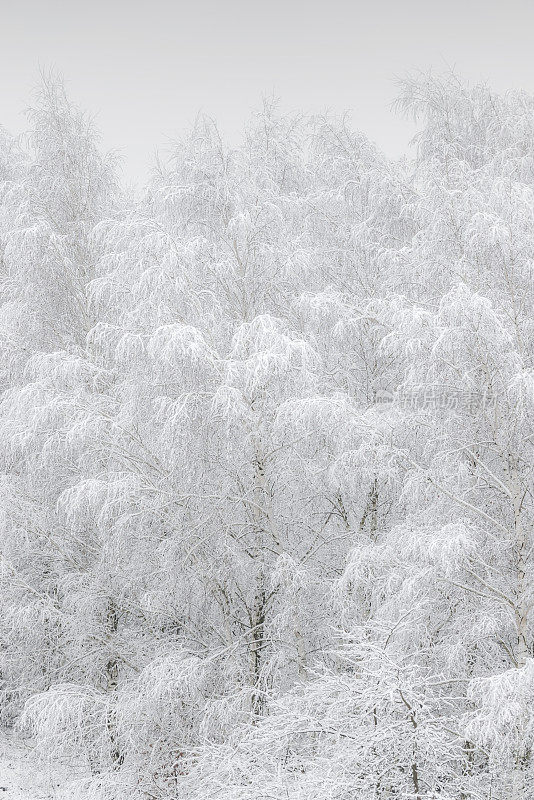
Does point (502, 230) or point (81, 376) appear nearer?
point (502, 230)

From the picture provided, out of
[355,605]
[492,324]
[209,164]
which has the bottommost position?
[355,605]

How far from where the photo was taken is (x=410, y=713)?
→ 4.01m

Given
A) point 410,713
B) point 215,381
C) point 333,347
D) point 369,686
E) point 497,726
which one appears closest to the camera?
point 410,713

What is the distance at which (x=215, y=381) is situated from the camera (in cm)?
712

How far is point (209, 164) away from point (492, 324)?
13.1ft

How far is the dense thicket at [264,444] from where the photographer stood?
611 cm

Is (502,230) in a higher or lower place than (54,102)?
lower

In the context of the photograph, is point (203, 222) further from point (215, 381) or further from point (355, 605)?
point (355, 605)

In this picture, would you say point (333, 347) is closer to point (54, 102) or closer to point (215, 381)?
point (215, 381)

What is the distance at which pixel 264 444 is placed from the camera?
7.53 m

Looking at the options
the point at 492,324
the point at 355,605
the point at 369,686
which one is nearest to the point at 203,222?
the point at 492,324

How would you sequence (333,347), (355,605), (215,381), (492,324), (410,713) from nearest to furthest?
(410,713) < (492,324) < (355,605) < (215,381) < (333,347)

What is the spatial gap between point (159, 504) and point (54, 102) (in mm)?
5870

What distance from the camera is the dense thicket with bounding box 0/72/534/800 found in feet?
20.0
